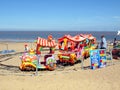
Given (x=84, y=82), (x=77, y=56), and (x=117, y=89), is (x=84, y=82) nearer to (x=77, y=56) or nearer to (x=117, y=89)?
(x=117, y=89)

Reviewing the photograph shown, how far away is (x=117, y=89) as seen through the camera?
10336mm

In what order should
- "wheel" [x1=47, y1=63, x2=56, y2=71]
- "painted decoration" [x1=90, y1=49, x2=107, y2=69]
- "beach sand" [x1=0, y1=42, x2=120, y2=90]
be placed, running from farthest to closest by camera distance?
"wheel" [x1=47, y1=63, x2=56, y2=71] → "painted decoration" [x1=90, y1=49, x2=107, y2=69] → "beach sand" [x1=0, y1=42, x2=120, y2=90]

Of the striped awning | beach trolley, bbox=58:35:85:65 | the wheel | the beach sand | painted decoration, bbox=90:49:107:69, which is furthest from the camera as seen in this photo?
beach trolley, bbox=58:35:85:65

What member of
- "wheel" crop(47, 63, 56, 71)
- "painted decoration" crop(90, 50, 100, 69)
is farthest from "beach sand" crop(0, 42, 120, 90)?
"wheel" crop(47, 63, 56, 71)

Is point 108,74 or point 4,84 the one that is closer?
point 4,84

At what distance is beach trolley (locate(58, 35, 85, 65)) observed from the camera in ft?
53.0

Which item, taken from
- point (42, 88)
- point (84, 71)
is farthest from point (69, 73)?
point (42, 88)

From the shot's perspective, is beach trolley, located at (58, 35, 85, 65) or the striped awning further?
beach trolley, located at (58, 35, 85, 65)

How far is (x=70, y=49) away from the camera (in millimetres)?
17422

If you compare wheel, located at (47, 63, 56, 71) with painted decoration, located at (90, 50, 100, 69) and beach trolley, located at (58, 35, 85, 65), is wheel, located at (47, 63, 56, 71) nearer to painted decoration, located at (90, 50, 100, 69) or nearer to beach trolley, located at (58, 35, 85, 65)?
beach trolley, located at (58, 35, 85, 65)

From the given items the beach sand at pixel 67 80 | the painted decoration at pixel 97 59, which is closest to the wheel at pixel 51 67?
the beach sand at pixel 67 80

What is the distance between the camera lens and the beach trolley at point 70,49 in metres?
16.1

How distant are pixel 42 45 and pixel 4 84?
401 cm

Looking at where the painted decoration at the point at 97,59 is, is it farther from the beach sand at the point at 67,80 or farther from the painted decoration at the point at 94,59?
the beach sand at the point at 67,80
